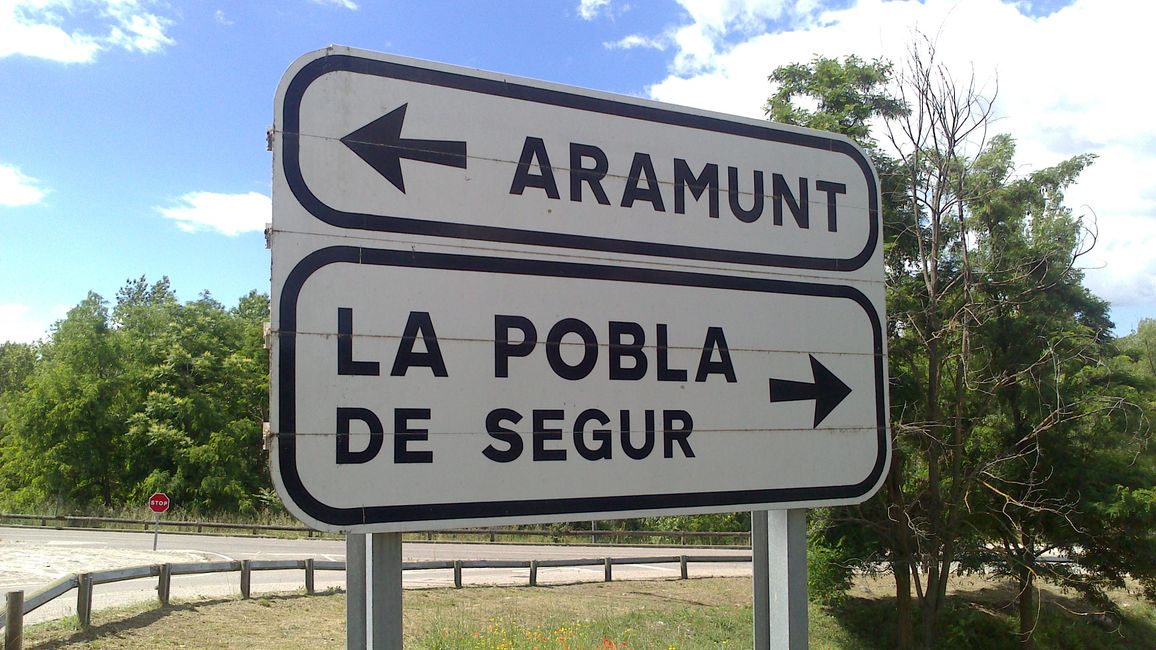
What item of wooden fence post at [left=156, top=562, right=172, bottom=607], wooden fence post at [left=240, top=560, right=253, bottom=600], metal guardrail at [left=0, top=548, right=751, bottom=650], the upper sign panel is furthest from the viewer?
wooden fence post at [left=240, top=560, right=253, bottom=600]

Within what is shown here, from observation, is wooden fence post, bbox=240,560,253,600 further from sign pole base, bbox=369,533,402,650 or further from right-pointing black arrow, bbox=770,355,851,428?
right-pointing black arrow, bbox=770,355,851,428

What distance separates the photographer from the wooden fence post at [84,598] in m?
10.3

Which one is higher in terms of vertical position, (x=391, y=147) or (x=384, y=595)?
(x=391, y=147)

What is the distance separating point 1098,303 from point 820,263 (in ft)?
55.7

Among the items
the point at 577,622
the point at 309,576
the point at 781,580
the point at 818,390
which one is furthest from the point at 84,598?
the point at 818,390

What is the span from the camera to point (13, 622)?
8.12 m

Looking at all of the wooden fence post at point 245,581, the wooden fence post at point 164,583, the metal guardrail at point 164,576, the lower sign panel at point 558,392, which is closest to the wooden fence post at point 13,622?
the metal guardrail at point 164,576

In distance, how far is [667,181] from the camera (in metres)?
2.82

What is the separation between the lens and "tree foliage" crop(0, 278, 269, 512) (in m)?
36.7

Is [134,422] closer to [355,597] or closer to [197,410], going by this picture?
[197,410]

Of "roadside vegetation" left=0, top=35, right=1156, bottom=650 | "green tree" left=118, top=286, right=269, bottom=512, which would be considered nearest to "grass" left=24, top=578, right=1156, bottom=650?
"roadside vegetation" left=0, top=35, right=1156, bottom=650

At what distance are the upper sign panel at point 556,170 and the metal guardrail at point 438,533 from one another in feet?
79.3

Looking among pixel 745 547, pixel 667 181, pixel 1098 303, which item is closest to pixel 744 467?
pixel 667 181

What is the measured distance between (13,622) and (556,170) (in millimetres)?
8532
